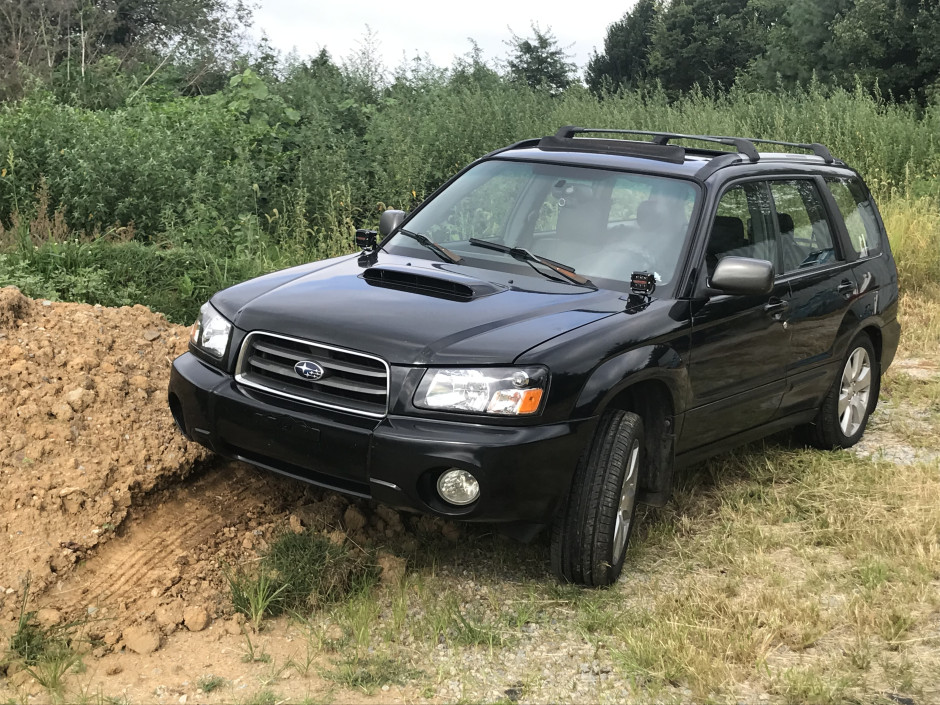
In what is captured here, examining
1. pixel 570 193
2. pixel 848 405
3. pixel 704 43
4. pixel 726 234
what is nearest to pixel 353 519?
pixel 570 193

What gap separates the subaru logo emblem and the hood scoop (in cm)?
62

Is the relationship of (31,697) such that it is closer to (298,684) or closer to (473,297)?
(298,684)

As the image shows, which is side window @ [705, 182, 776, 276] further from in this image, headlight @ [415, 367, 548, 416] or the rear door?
headlight @ [415, 367, 548, 416]

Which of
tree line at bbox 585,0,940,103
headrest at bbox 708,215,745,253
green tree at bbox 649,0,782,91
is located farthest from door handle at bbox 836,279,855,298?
green tree at bbox 649,0,782,91

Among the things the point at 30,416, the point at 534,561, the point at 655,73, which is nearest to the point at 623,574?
the point at 534,561

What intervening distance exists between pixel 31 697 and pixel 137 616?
21.0 inches

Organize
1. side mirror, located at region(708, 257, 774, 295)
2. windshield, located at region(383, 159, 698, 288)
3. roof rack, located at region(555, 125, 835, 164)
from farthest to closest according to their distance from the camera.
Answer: roof rack, located at region(555, 125, 835, 164) < windshield, located at region(383, 159, 698, 288) < side mirror, located at region(708, 257, 774, 295)

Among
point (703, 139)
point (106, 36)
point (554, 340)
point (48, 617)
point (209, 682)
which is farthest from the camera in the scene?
point (106, 36)

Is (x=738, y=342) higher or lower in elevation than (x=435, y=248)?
lower

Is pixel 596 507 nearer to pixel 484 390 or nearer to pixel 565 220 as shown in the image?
pixel 484 390

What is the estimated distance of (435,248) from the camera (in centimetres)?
520

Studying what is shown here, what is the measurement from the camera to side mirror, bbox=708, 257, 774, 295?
4621mm

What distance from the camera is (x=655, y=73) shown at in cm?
4753

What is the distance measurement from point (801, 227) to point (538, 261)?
178 cm
